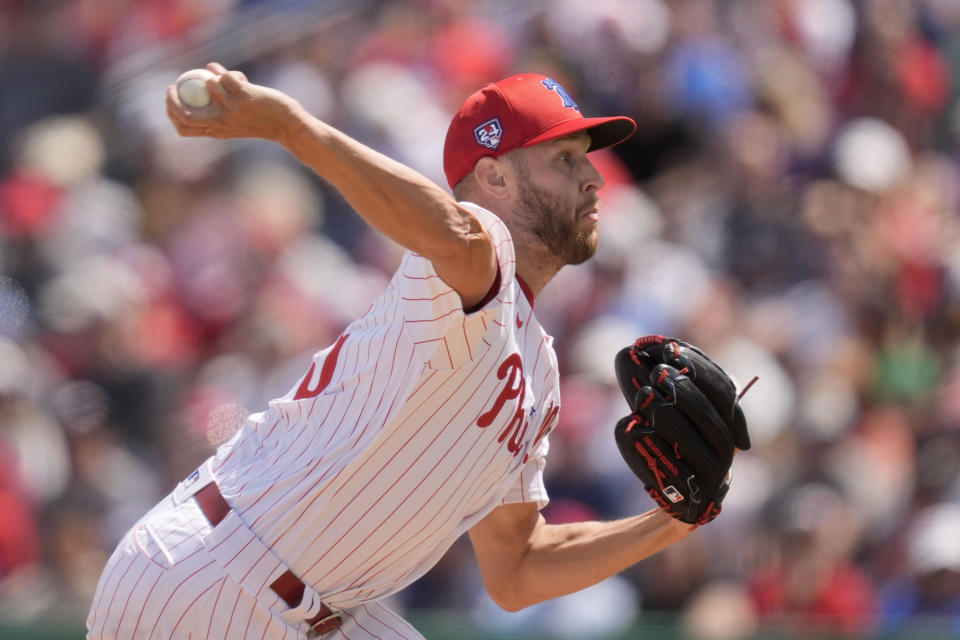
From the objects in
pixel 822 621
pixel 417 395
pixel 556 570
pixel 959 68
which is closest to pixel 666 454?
pixel 556 570

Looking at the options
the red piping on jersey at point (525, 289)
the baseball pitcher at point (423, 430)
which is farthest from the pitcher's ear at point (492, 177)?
the red piping on jersey at point (525, 289)

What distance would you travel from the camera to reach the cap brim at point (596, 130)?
3.28m

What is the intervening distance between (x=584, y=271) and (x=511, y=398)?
3.69m

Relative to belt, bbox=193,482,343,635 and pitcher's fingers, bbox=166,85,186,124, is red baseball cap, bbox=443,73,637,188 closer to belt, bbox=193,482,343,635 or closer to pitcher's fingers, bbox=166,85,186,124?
belt, bbox=193,482,343,635

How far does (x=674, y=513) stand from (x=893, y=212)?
4.65 m

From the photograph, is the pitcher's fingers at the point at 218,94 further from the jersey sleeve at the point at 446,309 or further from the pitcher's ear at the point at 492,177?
the pitcher's ear at the point at 492,177

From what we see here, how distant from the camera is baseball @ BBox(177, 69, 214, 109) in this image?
7.50 ft

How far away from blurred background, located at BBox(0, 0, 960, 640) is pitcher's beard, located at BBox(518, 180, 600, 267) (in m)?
2.40

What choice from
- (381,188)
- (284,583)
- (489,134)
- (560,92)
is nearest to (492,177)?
(489,134)

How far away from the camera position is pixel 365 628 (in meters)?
3.14

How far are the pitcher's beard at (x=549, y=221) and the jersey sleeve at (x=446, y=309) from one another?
416 mm

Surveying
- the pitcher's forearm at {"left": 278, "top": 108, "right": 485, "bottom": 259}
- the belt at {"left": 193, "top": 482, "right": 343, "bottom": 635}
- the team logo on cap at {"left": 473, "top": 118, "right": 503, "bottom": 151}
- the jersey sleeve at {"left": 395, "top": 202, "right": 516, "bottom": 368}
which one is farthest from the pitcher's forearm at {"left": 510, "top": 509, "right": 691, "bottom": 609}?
the pitcher's forearm at {"left": 278, "top": 108, "right": 485, "bottom": 259}

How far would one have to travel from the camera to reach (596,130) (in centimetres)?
354

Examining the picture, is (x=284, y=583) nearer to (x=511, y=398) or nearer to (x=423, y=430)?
(x=423, y=430)
